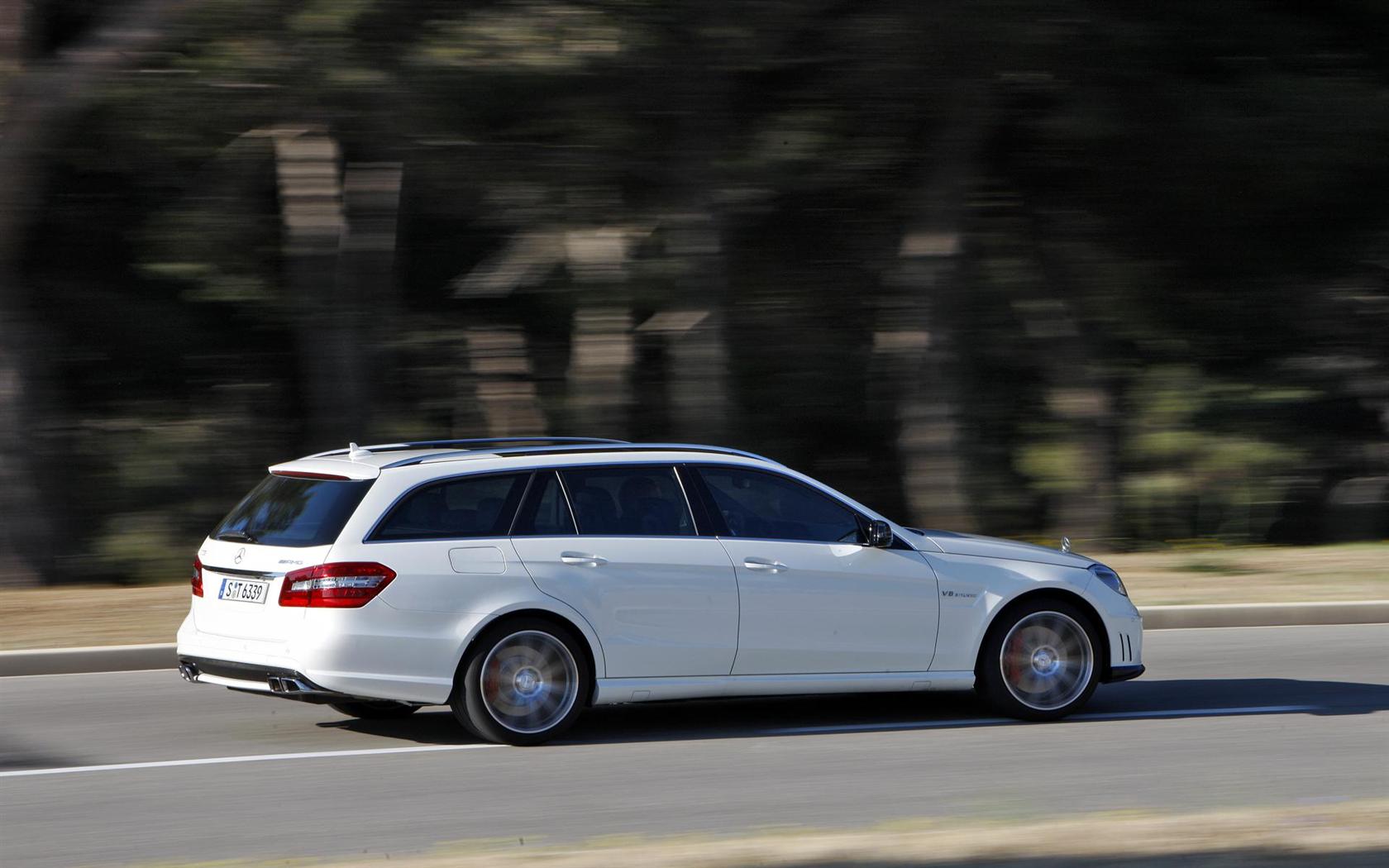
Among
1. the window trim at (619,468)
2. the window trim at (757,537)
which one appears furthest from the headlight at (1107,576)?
the window trim at (619,468)

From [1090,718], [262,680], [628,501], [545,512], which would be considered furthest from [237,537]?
[1090,718]

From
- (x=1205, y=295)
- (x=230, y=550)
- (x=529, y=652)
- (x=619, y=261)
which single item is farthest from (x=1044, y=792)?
(x=1205, y=295)

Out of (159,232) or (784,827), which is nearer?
(784,827)

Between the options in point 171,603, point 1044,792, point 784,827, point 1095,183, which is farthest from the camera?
point 1095,183

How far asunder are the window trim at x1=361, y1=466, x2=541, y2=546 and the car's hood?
2042 mm

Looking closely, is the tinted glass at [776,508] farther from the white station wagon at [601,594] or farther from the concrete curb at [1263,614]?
the concrete curb at [1263,614]

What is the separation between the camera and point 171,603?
14164 mm

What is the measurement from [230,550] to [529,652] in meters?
1.56

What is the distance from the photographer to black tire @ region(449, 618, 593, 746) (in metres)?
8.23

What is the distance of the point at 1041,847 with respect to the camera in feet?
17.3

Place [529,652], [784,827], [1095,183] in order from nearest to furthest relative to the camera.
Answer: [784,827]
[529,652]
[1095,183]

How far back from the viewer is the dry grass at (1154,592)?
494 inches

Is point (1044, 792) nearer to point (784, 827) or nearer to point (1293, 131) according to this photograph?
point (784, 827)

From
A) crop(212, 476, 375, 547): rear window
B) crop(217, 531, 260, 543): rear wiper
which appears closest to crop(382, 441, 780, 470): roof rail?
crop(212, 476, 375, 547): rear window
